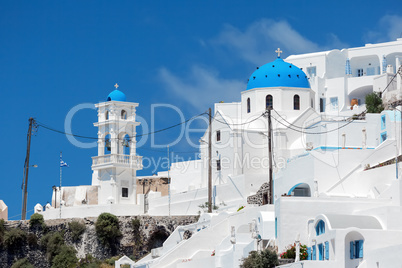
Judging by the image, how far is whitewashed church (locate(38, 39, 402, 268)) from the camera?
43.3 meters

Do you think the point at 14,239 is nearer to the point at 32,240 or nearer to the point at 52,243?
the point at 32,240

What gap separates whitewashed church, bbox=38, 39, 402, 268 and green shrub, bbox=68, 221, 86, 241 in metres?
1.41

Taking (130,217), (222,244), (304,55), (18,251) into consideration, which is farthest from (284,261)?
(304,55)

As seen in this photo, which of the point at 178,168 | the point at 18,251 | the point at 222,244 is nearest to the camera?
the point at 222,244

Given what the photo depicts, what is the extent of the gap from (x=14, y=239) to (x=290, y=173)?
20.0 meters

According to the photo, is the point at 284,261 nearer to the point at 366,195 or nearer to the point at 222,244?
the point at 222,244

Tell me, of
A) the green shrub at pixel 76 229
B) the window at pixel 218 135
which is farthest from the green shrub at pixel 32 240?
the window at pixel 218 135

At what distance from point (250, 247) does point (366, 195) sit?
28.9 ft

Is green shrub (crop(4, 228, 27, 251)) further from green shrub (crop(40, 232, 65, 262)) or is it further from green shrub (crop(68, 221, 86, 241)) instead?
green shrub (crop(68, 221, 86, 241))

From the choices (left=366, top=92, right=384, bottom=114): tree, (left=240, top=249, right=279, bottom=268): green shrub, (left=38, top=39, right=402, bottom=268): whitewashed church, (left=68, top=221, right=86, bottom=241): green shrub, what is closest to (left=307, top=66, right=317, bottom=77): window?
(left=38, top=39, right=402, bottom=268): whitewashed church

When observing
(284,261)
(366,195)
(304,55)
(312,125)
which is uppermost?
(304,55)

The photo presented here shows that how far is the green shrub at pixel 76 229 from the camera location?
2489 inches

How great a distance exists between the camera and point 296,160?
2147 inches

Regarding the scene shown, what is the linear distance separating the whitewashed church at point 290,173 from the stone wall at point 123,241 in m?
1.60
